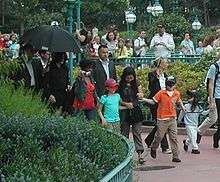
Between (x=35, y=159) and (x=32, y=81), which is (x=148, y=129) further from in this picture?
(x=35, y=159)

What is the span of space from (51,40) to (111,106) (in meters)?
1.43

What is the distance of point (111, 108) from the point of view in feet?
35.6

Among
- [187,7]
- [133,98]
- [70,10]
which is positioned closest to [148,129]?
[70,10]

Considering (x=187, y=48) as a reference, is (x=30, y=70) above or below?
below

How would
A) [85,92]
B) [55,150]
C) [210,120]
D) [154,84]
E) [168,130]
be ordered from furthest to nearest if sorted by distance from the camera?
[210,120] → [154,84] → [168,130] → [85,92] → [55,150]

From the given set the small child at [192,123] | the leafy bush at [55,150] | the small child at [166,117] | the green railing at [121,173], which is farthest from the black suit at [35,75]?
the green railing at [121,173]

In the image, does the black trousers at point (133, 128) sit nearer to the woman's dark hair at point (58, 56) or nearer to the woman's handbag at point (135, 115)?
the woman's handbag at point (135, 115)

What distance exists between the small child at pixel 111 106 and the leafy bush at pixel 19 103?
1627mm

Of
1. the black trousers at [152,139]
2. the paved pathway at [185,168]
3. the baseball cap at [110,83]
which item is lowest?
the paved pathway at [185,168]

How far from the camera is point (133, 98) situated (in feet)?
37.1

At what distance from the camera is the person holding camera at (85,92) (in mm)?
10805

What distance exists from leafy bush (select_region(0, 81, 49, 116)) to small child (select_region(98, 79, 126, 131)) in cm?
163

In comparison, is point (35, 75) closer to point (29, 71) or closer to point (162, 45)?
point (29, 71)

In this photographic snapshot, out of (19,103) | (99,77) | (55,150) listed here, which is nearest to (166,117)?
(99,77)
